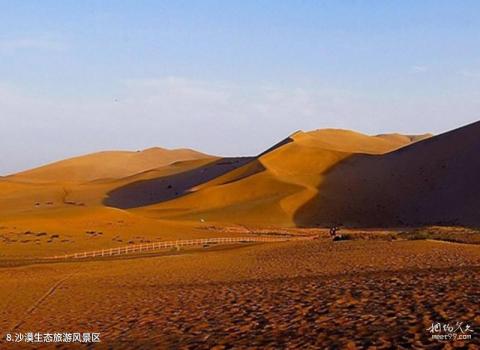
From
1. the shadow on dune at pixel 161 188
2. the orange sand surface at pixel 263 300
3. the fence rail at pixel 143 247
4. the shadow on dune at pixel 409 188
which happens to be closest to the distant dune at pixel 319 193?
the shadow on dune at pixel 409 188

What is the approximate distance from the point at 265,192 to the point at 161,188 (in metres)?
36.9

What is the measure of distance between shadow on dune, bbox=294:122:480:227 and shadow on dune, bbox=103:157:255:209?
30009 millimetres

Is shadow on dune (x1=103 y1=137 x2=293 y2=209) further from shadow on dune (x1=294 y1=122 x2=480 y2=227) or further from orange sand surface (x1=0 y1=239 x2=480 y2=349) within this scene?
orange sand surface (x1=0 y1=239 x2=480 y2=349)

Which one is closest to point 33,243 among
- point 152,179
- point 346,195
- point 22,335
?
point 22,335

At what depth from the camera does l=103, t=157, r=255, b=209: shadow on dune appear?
10444 cm

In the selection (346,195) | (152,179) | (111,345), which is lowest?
(111,345)

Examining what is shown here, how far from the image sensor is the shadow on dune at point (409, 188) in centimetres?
6706

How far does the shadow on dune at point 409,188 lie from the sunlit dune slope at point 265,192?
2052mm

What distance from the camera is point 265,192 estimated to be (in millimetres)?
80438

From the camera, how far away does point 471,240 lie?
112ft

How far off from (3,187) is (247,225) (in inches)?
2885

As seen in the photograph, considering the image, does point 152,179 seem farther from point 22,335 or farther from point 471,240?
point 22,335

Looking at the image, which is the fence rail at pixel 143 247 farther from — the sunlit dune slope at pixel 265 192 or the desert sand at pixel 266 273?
the sunlit dune slope at pixel 265 192

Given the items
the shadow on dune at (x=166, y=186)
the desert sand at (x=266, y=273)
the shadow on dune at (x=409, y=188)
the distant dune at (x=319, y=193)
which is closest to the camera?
the desert sand at (x=266, y=273)
